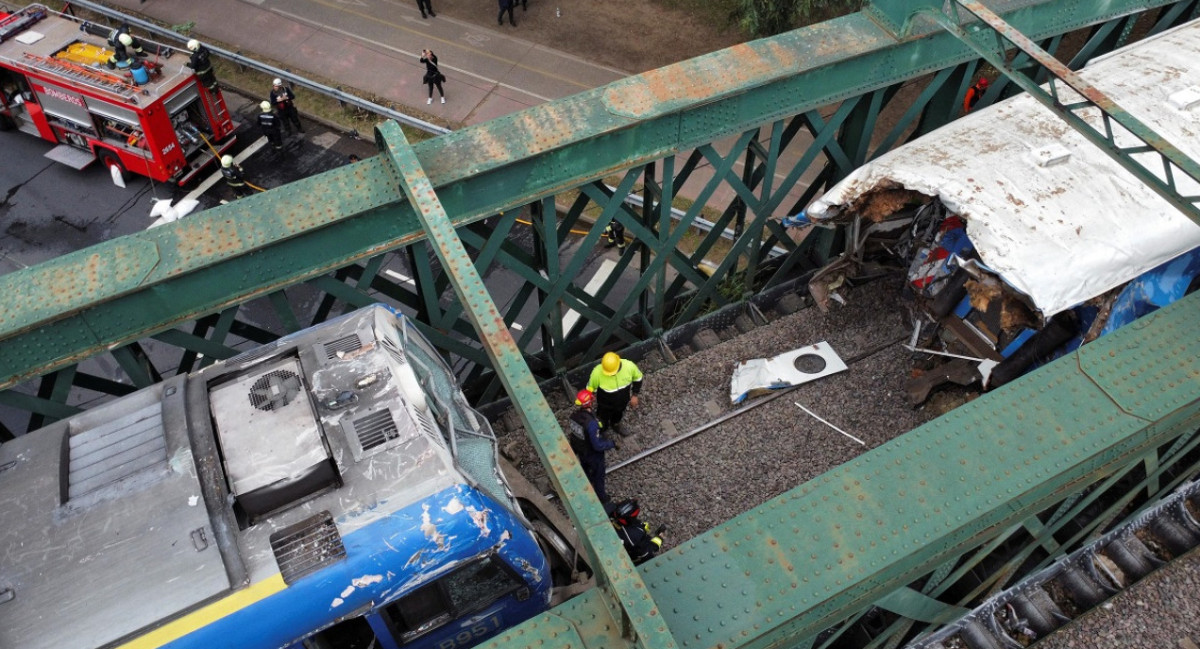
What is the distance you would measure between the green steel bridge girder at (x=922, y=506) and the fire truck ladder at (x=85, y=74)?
13663 millimetres

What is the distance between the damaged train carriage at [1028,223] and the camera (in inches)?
301

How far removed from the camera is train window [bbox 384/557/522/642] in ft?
19.7

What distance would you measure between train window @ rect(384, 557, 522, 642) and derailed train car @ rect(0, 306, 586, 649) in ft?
0.05

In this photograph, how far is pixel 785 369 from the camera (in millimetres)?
9539

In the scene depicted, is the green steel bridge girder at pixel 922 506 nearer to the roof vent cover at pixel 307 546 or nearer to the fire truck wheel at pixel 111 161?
the roof vent cover at pixel 307 546

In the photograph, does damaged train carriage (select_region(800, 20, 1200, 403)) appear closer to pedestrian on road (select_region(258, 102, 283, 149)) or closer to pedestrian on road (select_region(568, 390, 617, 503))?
pedestrian on road (select_region(568, 390, 617, 503))

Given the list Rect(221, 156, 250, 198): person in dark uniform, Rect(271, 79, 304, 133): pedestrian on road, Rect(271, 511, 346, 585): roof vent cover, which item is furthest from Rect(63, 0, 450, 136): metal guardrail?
Rect(271, 511, 346, 585): roof vent cover

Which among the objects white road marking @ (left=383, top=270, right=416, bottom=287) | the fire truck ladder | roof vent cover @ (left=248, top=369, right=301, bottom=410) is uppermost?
the fire truck ladder

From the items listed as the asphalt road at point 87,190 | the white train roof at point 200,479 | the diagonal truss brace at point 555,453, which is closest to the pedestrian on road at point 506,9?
the asphalt road at point 87,190

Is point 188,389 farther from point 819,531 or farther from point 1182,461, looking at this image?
point 1182,461

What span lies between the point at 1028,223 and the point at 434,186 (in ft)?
17.6

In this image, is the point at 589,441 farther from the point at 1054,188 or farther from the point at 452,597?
the point at 1054,188

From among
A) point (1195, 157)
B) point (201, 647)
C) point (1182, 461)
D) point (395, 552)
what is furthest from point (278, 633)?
point (1195, 157)

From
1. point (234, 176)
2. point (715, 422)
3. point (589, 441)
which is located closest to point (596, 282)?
point (715, 422)
